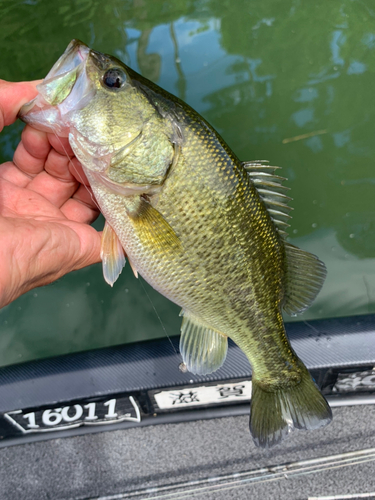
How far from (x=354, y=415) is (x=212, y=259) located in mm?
1686

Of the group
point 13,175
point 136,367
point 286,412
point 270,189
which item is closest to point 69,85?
point 13,175

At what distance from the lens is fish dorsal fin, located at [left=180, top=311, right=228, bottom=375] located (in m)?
1.66

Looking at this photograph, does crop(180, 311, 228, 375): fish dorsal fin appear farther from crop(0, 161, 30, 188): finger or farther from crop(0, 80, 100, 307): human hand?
crop(0, 161, 30, 188): finger

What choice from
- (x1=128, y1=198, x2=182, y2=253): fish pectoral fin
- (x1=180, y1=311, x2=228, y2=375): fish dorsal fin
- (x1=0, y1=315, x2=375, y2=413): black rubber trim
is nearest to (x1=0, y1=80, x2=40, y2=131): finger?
(x1=128, y1=198, x2=182, y2=253): fish pectoral fin

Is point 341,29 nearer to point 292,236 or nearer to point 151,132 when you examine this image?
point 292,236

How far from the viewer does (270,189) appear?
155 cm

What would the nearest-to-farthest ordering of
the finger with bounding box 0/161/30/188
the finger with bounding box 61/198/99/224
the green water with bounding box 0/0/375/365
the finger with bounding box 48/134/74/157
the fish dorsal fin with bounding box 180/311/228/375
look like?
the finger with bounding box 48/134/74/157 < the fish dorsal fin with bounding box 180/311/228/375 < the finger with bounding box 0/161/30/188 < the finger with bounding box 61/198/99/224 < the green water with bounding box 0/0/375/365

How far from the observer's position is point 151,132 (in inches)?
52.7

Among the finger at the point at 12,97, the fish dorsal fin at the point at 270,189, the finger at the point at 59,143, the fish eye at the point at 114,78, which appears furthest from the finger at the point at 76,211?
the fish dorsal fin at the point at 270,189

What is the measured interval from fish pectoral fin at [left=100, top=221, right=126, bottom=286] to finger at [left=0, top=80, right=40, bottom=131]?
24.7 inches

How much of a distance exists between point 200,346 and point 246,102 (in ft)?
8.50

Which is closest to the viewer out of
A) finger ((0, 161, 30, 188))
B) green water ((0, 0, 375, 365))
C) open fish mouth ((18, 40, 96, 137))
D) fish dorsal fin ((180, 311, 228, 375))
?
open fish mouth ((18, 40, 96, 137))

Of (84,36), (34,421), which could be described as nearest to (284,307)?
(34,421)

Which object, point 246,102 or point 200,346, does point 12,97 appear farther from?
point 246,102
